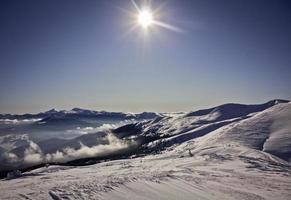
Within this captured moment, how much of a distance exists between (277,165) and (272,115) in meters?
58.5

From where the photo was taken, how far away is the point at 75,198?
779 inches

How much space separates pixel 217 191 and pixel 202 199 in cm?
328

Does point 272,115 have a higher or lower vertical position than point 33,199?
higher

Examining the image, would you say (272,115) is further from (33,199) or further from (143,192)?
(33,199)

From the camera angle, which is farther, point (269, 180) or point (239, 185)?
point (269, 180)

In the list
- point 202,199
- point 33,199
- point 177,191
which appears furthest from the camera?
point 177,191

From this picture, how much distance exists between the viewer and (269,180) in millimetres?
30188

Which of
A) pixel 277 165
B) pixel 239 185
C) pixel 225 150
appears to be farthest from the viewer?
pixel 225 150

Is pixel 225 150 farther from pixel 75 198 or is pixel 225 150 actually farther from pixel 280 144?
pixel 75 198

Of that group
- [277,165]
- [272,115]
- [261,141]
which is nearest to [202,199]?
[277,165]

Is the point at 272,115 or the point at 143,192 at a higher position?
the point at 272,115

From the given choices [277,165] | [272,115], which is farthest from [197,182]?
[272,115]

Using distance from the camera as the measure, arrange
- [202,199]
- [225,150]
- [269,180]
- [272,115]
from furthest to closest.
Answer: [272,115] → [225,150] → [269,180] → [202,199]

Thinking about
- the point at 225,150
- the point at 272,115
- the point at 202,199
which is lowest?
the point at 202,199
